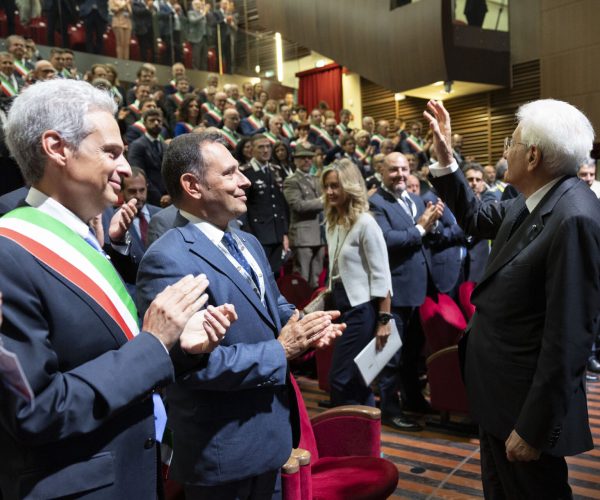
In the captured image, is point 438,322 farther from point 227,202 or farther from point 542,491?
A: point 227,202

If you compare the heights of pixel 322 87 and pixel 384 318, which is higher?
pixel 322 87

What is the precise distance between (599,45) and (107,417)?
415 inches

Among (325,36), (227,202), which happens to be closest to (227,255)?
(227,202)

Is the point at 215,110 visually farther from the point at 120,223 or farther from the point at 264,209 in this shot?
the point at 120,223

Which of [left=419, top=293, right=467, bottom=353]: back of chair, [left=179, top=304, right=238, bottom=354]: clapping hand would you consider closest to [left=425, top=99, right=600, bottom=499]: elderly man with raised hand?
[left=179, top=304, right=238, bottom=354]: clapping hand

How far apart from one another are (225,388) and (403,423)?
226cm

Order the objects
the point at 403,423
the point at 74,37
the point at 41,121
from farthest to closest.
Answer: the point at 74,37 → the point at 403,423 → the point at 41,121

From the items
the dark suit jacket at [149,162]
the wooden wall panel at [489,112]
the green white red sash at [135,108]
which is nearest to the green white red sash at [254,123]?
the green white red sash at [135,108]

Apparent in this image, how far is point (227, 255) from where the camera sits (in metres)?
1.57

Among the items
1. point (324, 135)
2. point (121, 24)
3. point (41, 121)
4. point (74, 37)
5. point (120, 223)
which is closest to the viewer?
point (41, 121)

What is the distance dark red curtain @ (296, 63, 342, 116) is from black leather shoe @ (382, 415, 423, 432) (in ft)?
38.7

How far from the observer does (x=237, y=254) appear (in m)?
1.63

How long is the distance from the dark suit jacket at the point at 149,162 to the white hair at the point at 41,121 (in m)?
3.80

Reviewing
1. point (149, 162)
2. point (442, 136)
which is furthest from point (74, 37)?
point (442, 136)
